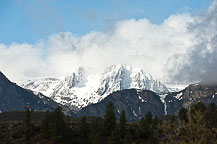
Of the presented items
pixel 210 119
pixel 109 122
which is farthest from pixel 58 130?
pixel 210 119

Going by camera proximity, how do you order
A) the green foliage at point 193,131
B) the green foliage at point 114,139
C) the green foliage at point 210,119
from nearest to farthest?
the green foliage at point 193,131
the green foliage at point 210,119
the green foliage at point 114,139

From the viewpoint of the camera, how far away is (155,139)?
530 feet

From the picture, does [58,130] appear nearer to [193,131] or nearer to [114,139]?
[114,139]

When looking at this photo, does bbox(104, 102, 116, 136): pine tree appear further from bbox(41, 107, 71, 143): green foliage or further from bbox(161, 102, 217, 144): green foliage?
bbox(161, 102, 217, 144): green foliage

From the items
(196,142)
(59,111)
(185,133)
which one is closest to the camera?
(196,142)

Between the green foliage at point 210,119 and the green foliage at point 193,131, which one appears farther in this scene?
the green foliage at point 210,119

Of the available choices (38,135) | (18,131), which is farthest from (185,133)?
(18,131)

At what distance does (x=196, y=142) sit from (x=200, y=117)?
395cm

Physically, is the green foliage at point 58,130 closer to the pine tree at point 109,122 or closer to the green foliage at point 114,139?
the green foliage at point 114,139

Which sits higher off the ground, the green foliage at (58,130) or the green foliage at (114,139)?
the green foliage at (58,130)

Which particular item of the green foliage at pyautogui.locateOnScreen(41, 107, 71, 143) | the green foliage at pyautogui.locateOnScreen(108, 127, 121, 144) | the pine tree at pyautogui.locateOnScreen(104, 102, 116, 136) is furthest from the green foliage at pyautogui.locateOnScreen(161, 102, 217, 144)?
the pine tree at pyautogui.locateOnScreen(104, 102, 116, 136)

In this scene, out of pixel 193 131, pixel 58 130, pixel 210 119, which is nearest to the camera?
pixel 193 131

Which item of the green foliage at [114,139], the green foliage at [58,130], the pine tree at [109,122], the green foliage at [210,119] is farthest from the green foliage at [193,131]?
the pine tree at [109,122]

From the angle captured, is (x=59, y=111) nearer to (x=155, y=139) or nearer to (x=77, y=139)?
(x=77, y=139)
